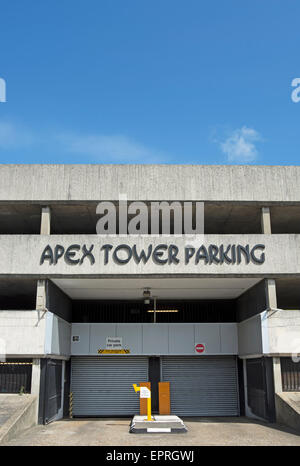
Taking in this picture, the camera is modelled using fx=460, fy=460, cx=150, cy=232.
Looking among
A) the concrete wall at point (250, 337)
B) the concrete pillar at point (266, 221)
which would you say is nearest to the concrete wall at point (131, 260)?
the concrete pillar at point (266, 221)

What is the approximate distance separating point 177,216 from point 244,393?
9.16 m

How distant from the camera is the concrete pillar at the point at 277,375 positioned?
1781cm

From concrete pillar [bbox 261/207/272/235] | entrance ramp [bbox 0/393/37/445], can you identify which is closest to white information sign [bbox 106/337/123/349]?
entrance ramp [bbox 0/393/37/445]

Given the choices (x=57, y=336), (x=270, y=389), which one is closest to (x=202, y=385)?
(x=270, y=389)

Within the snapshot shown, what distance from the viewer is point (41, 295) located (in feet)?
60.2

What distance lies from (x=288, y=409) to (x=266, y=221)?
7.61 m

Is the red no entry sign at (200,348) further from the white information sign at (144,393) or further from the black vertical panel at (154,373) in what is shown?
the white information sign at (144,393)

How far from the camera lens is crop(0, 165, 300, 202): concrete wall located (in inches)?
777

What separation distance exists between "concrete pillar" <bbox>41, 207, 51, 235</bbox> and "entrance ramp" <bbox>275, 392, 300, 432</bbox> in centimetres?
1132

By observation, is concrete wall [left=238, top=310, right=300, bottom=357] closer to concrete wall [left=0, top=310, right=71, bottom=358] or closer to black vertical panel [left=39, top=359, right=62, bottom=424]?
concrete wall [left=0, top=310, right=71, bottom=358]

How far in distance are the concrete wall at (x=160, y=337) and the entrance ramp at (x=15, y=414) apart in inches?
225

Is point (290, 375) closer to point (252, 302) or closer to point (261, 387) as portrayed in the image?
point (261, 387)

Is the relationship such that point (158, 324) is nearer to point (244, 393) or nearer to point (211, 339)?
point (211, 339)

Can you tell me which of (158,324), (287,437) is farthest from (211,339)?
(287,437)
